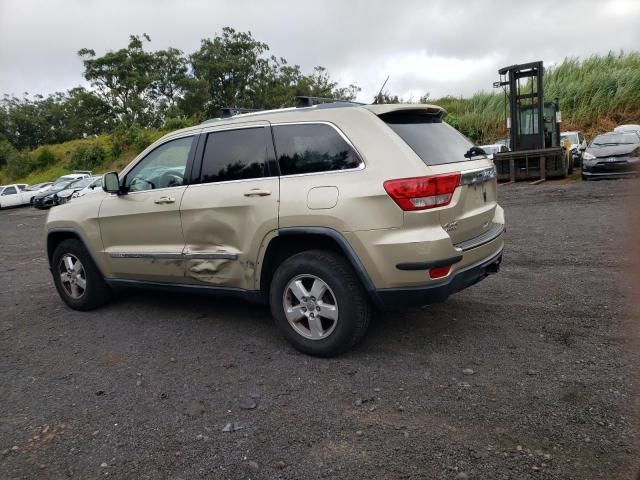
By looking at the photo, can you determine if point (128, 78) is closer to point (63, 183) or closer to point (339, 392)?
point (63, 183)

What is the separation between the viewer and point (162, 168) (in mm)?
4918

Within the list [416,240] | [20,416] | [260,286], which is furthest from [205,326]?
[416,240]

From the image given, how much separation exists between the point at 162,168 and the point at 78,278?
5.26 feet

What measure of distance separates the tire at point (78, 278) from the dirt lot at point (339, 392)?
0.15 meters

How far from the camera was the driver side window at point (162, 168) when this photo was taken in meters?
4.72

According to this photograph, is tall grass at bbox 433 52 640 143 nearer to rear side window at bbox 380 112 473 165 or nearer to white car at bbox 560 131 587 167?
white car at bbox 560 131 587 167

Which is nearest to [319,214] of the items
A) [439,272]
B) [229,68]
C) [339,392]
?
[439,272]

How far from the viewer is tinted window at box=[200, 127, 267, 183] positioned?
4211 mm

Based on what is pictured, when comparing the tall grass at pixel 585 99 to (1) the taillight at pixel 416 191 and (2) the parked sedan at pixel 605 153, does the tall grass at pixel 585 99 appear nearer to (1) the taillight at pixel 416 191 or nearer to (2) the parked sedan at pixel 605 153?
(2) the parked sedan at pixel 605 153

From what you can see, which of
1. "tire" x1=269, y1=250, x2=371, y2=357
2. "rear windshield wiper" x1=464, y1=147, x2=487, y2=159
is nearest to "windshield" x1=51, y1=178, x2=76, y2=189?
"tire" x1=269, y1=250, x2=371, y2=357

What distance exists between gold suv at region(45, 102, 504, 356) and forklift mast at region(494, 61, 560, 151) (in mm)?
13617

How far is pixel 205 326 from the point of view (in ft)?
15.7

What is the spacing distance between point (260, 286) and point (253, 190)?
0.77m

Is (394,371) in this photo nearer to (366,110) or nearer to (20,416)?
(366,110)
